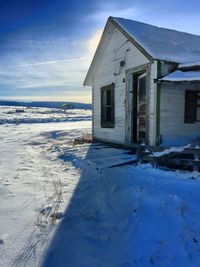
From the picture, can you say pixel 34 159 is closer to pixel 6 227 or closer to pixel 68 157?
pixel 68 157

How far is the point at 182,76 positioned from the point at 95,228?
17.9ft

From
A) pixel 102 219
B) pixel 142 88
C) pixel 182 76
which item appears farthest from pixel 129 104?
pixel 102 219

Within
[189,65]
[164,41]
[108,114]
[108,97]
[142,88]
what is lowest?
[108,114]

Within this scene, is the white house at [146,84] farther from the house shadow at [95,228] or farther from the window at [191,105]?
the house shadow at [95,228]

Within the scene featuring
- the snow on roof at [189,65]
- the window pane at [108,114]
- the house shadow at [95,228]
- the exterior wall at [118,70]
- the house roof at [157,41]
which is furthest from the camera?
the window pane at [108,114]

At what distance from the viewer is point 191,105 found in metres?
9.78

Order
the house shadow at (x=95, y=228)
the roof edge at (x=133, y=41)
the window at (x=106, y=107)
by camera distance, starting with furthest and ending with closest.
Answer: the window at (x=106, y=107)
the roof edge at (x=133, y=41)
the house shadow at (x=95, y=228)

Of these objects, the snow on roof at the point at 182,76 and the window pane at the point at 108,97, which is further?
the window pane at the point at 108,97

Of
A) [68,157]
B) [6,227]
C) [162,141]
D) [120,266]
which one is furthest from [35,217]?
[162,141]

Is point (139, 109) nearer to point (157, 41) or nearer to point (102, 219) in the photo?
point (157, 41)

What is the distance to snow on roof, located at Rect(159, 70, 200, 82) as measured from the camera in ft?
25.9

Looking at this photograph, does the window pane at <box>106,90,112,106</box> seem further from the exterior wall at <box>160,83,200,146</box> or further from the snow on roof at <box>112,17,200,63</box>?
the exterior wall at <box>160,83,200,146</box>

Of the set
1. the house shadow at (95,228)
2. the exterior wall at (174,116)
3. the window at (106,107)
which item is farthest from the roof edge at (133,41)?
the house shadow at (95,228)

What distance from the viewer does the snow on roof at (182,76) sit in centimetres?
790
